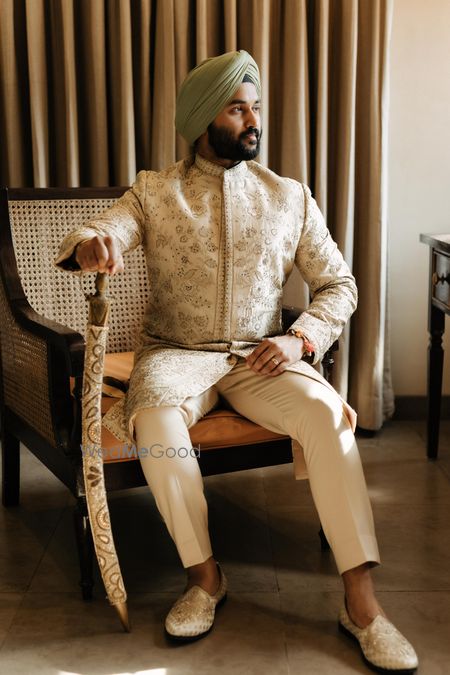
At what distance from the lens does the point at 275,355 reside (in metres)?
2.15

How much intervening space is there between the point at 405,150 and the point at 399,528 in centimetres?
152

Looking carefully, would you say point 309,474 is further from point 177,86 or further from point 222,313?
point 177,86

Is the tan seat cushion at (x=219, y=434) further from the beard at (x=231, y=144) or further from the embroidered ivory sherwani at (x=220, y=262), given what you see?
the beard at (x=231, y=144)

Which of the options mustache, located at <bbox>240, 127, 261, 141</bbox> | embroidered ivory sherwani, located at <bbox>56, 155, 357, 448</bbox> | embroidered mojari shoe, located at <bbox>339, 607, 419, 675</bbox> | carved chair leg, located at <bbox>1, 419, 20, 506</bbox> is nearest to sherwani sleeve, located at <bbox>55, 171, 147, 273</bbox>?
embroidered ivory sherwani, located at <bbox>56, 155, 357, 448</bbox>

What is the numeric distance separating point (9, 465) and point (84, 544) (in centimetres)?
68

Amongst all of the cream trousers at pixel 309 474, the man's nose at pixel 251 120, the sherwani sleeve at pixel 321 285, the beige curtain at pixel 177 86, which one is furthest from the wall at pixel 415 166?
the cream trousers at pixel 309 474

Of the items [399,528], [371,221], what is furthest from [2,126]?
[399,528]

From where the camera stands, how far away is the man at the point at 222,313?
1.95m

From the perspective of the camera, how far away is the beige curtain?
2967mm

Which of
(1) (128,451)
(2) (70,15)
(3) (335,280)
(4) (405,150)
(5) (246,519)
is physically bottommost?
(5) (246,519)

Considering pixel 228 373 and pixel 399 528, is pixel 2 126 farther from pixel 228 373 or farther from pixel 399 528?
pixel 399 528

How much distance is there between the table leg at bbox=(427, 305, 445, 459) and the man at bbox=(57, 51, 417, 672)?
2.54 ft

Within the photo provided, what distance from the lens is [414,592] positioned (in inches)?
83.4

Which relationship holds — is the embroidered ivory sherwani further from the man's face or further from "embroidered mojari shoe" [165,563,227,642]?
"embroidered mojari shoe" [165,563,227,642]
